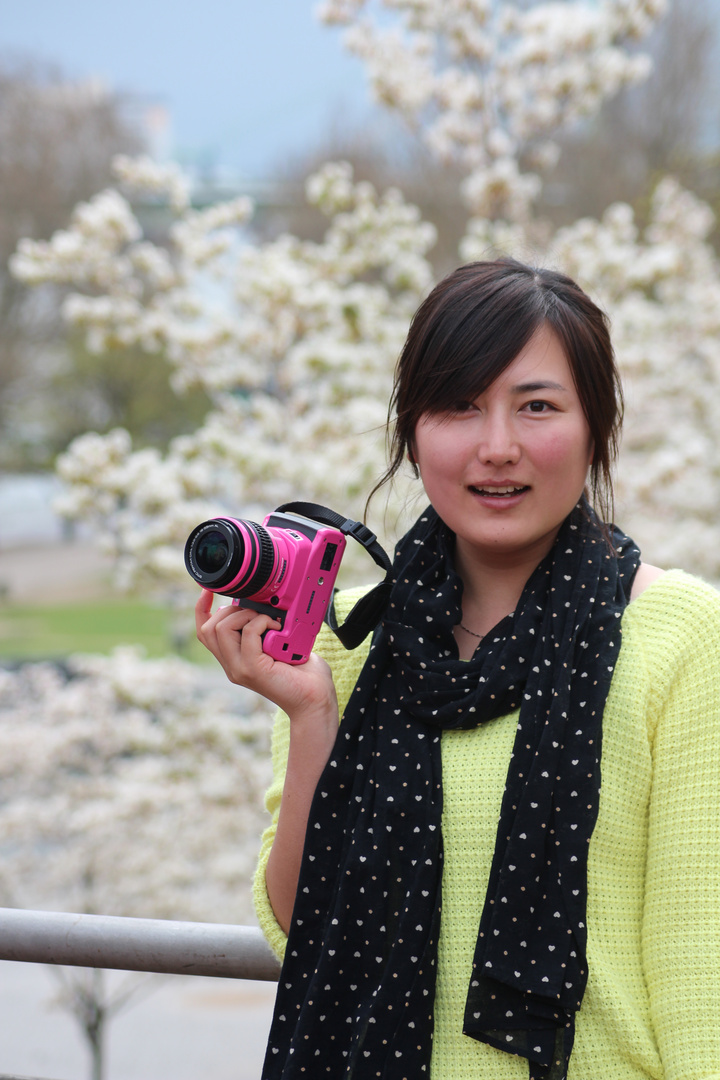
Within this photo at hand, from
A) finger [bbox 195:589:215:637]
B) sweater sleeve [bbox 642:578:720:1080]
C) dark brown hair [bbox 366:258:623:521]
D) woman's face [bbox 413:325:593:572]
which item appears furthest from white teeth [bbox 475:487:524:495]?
finger [bbox 195:589:215:637]

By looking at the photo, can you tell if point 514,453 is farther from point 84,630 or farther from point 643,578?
point 84,630

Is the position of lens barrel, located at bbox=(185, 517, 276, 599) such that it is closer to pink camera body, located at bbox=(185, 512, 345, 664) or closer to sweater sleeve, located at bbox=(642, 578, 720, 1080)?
pink camera body, located at bbox=(185, 512, 345, 664)

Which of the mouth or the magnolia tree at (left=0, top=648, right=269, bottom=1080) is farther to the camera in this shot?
the magnolia tree at (left=0, top=648, right=269, bottom=1080)

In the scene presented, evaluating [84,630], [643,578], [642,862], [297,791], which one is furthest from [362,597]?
[84,630]

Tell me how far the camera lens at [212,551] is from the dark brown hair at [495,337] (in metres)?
0.32

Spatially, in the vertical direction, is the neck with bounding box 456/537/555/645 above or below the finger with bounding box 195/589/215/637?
above

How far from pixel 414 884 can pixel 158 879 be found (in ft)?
16.2

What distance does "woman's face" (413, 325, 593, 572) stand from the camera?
1.30 metres

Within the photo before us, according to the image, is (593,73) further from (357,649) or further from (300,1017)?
(300,1017)

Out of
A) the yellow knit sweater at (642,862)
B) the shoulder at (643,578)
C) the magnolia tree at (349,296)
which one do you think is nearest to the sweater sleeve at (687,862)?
the yellow knit sweater at (642,862)

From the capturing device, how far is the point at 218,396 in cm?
493

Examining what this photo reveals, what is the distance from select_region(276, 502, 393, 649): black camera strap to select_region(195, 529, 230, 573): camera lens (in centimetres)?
15

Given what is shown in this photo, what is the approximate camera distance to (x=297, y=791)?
4.56 feet

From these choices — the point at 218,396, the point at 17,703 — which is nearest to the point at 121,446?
the point at 218,396
